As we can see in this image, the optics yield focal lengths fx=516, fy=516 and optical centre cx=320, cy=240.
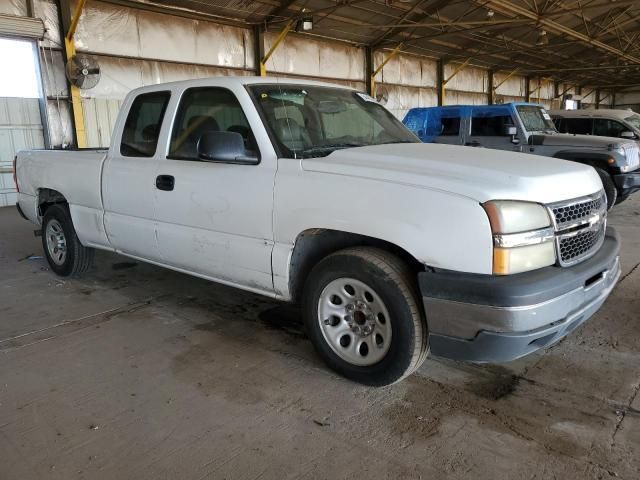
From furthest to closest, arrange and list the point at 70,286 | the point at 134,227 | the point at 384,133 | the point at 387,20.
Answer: the point at 387,20 < the point at 70,286 < the point at 134,227 < the point at 384,133

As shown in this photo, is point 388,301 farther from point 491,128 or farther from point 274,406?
point 491,128

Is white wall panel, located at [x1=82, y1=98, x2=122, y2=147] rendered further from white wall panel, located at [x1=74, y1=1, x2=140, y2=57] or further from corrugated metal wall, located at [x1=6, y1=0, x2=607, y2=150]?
white wall panel, located at [x1=74, y1=1, x2=140, y2=57]

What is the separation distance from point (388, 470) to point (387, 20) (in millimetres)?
17112

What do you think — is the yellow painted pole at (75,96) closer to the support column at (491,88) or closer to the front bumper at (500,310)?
the front bumper at (500,310)

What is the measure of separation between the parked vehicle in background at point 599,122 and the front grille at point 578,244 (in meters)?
9.03

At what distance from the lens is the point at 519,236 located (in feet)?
8.16

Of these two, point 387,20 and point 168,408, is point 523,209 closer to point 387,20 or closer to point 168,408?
point 168,408

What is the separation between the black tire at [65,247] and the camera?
5.16 m

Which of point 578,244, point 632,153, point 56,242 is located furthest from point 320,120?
point 632,153

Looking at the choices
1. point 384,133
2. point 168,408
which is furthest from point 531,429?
point 384,133

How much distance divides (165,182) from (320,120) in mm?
1265

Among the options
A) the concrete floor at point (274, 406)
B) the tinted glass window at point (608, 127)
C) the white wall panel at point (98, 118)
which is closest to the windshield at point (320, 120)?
Result: the concrete floor at point (274, 406)

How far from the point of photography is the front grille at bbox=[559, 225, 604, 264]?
107 inches

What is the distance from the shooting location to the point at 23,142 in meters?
11.2
